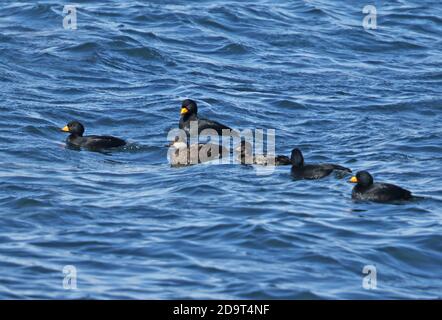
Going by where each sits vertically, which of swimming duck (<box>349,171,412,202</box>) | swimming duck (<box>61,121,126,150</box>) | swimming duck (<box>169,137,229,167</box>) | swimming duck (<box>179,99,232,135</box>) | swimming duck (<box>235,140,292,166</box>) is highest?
swimming duck (<box>179,99,232,135</box>)

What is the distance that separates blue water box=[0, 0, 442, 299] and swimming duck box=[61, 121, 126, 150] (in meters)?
0.22

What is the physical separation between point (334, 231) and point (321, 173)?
230 centimetres

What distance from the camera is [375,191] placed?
1617 centimetres

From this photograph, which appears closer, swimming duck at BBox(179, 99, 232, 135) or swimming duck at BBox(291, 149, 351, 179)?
swimming duck at BBox(291, 149, 351, 179)

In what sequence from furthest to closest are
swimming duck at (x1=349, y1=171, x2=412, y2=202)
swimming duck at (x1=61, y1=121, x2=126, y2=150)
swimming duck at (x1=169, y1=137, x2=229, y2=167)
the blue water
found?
swimming duck at (x1=61, y1=121, x2=126, y2=150) < swimming duck at (x1=169, y1=137, x2=229, y2=167) < swimming duck at (x1=349, y1=171, x2=412, y2=202) < the blue water

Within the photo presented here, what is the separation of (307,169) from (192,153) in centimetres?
215

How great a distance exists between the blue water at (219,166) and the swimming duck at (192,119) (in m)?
0.40

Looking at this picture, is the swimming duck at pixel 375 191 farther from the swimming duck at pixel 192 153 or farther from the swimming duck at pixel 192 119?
the swimming duck at pixel 192 119

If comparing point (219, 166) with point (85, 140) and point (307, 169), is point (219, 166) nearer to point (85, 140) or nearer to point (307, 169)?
point (307, 169)

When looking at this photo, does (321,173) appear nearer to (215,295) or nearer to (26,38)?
(215,295)

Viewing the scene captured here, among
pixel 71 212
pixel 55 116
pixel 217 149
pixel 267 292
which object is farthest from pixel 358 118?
pixel 267 292

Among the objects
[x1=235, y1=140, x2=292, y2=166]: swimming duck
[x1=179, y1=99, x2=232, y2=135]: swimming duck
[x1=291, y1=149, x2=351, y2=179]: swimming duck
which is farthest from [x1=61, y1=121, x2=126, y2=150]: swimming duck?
[x1=291, y1=149, x2=351, y2=179]: swimming duck

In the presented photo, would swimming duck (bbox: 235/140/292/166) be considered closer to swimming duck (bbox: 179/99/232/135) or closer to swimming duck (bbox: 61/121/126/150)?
swimming duck (bbox: 61/121/126/150)

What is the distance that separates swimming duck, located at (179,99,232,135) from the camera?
20.9 m
